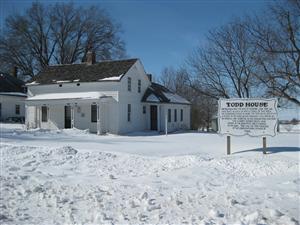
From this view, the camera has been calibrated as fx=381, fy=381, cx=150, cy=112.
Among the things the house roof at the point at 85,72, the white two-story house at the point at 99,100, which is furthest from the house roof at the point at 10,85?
the white two-story house at the point at 99,100

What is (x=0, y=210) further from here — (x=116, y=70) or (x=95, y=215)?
(x=116, y=70)

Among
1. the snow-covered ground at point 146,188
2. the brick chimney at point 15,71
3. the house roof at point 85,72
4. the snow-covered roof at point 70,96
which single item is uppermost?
the brick chimney at point 15,71

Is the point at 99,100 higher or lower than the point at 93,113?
higher

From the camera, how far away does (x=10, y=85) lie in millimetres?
46469

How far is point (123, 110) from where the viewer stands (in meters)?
29.5

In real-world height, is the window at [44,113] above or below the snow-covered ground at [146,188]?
above

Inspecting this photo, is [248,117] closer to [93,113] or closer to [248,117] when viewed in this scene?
[248,117]

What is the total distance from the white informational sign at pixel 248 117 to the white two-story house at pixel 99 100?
13.9 m

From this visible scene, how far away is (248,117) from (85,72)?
815 inches

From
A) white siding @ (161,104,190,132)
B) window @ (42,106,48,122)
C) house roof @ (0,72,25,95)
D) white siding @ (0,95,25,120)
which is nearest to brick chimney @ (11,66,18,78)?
house roof @ (0,72,25,95)

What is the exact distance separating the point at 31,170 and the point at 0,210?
433 cm

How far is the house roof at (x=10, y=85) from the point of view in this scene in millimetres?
44875

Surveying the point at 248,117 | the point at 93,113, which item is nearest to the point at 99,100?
the point at 93,113

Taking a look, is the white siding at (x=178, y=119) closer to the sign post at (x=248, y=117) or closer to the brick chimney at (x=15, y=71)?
the sign post at (x=248, y=117)
